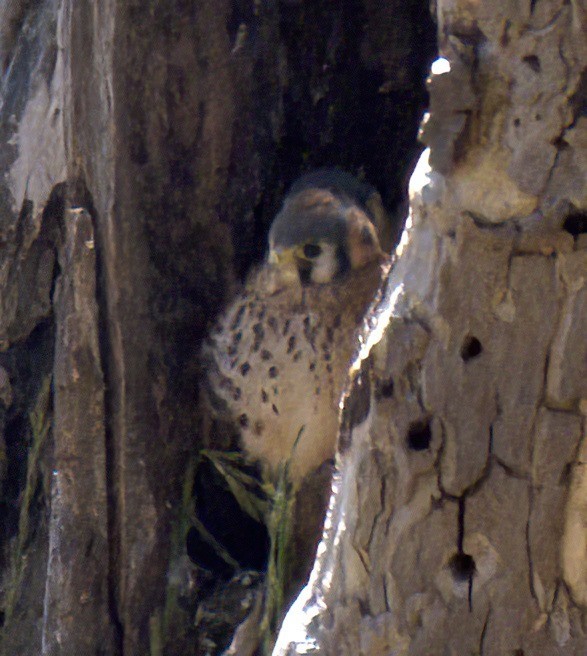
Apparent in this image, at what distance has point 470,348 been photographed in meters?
1.19

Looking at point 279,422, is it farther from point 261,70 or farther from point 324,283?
point 261,70

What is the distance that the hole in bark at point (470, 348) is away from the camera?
1.18m

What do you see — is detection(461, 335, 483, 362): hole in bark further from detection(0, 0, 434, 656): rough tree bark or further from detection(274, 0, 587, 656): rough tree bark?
detection(0, 0, 434, 656): rough tree bark

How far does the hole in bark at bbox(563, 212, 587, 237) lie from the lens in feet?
3.74

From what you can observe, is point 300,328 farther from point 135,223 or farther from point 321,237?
point 135,223

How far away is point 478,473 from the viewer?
1.18 metres

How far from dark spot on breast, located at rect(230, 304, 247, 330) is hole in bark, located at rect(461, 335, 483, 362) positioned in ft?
2.33

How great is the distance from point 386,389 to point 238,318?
689mm

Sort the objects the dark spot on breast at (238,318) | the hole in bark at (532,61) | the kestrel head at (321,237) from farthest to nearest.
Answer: the dark spot on breast at (238,318), the kestrel head at (321,237), the hole in bark at (532,61)

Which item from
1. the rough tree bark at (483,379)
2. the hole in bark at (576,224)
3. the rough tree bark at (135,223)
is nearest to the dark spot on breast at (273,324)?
the rough tree bark at (135,223)

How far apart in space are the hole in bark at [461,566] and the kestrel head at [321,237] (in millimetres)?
662

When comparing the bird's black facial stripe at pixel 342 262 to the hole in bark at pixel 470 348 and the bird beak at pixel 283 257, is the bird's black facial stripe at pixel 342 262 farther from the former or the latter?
the hole in bark at pixel 470 348

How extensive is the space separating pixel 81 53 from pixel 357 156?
1.80 feet

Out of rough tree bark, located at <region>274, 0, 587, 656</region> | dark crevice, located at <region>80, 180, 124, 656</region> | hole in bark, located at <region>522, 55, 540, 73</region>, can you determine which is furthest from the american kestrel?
hole in bark, located at <region>522, 55, 540, 73</region>
